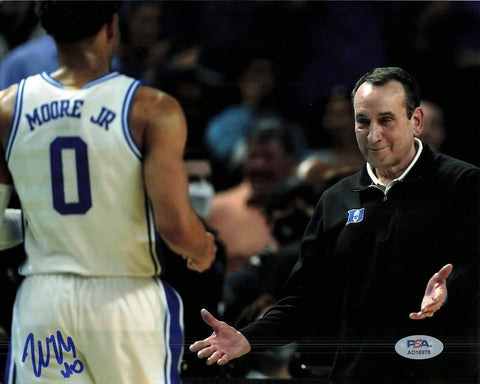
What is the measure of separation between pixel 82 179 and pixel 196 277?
0.54m

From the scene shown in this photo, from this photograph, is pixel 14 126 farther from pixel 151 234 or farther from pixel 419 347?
pixel 419 347

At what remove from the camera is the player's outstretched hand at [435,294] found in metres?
2.43

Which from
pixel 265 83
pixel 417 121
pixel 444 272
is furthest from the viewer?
pixel 265 83

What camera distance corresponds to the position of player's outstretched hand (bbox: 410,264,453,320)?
2.43 meters

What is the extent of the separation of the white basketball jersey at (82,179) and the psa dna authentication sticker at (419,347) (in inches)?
38.0

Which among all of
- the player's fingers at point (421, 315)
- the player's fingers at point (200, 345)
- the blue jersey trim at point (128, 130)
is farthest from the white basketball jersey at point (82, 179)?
the player's fingers at point (421, 315)

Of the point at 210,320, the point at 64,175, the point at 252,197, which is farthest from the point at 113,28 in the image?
the point at 210,320

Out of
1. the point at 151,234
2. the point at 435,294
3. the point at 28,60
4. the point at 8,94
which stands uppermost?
the point at 28,60

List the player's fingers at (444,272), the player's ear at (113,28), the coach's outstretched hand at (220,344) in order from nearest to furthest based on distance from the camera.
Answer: the player's fingers at (444,272) < the coach's outstretched hand at (220,344) < the player's ear at (113,28)

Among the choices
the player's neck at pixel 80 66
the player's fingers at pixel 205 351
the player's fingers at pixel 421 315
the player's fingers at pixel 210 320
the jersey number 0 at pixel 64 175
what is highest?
the player's neck at pixel 80 66

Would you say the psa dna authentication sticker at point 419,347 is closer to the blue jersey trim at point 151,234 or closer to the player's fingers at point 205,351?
the player's fingers at point 205,351

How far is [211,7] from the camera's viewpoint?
268 centimetres

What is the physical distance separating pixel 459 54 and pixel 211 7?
92cm
